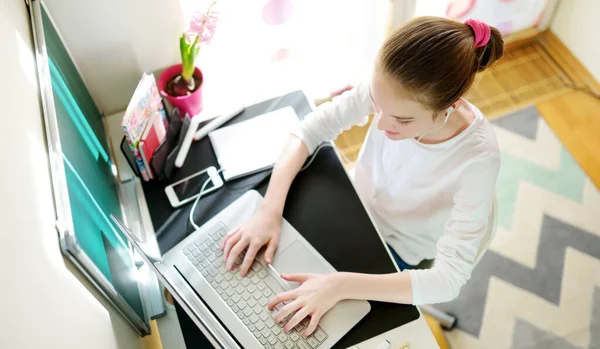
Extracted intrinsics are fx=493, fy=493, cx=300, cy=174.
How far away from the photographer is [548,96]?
7.44 ft

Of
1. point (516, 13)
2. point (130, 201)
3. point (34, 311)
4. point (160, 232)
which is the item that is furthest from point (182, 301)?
point (516, 13)

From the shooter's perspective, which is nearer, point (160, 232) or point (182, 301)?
point (182, 301)

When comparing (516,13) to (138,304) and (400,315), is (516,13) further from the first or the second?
(138,304)

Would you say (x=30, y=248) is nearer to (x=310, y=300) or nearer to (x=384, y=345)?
(x=310, y=300)

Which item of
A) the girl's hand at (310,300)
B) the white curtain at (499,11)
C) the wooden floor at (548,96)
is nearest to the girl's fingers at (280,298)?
the girl's hand at (310,300)

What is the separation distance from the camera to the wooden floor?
2.13 m

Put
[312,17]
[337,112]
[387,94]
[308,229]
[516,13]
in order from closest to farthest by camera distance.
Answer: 1. [387,94]
2. [308,229]
3. [337,112]
4. [312,17]
5. [516,13]

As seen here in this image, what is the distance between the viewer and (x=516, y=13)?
7.16ft

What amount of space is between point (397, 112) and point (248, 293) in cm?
49

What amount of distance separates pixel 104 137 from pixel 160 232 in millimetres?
394

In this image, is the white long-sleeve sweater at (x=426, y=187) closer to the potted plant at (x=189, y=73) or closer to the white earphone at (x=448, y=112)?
the white earphone at (x=448, y=112)

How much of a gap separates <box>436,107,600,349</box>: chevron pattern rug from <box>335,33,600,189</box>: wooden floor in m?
0.07

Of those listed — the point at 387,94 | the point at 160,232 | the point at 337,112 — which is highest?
the point at 387,94

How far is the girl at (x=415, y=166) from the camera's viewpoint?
36.7 inches
